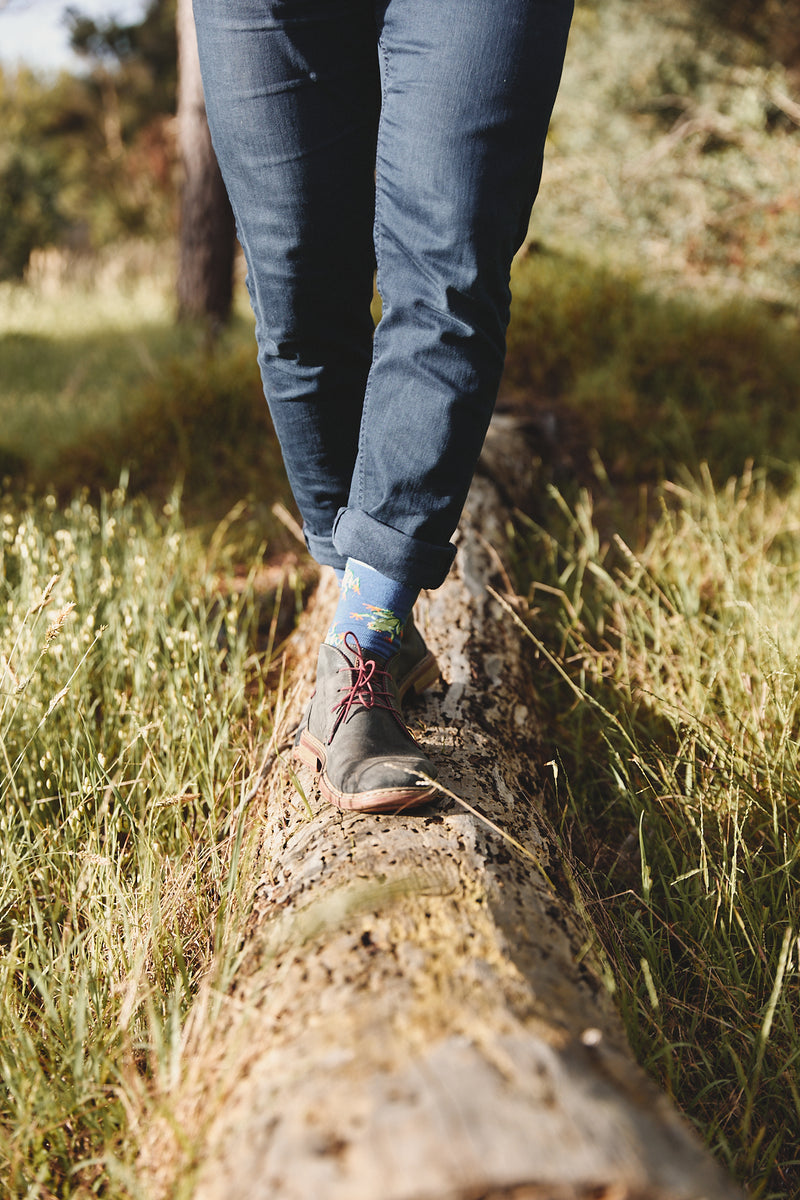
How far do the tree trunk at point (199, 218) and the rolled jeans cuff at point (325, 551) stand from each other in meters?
3.56

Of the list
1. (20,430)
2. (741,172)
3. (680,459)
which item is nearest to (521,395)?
(680,459)

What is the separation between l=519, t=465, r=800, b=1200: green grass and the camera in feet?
3.30

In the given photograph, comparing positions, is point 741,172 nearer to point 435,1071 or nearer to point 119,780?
point 119,780

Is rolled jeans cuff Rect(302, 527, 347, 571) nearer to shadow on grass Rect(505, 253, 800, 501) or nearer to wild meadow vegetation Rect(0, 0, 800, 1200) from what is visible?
wild meadow vegetation Rect(0, 0, 800, 1200)

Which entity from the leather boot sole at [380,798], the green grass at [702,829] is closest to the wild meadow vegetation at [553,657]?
the green grass at [702,829]

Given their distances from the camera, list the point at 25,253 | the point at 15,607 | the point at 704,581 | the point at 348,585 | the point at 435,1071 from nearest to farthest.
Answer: the point at 435,1071, the point at 348,585, the point at 15,607, the point at 704,581, the point at 25,253

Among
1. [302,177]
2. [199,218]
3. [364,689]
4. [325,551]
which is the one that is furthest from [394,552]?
[199,218]

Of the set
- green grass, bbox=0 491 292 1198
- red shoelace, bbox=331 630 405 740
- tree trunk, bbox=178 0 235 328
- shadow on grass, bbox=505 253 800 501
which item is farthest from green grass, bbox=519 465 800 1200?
tree trunk, bbox=178 0 235 328

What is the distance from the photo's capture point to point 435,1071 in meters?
0.66

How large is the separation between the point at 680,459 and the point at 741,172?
3.22 m

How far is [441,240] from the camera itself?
112cm

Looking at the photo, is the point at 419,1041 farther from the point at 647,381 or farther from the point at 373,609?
the point at 647,381

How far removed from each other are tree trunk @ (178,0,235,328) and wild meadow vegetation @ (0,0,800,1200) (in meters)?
0.26

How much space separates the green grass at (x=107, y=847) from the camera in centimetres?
87
